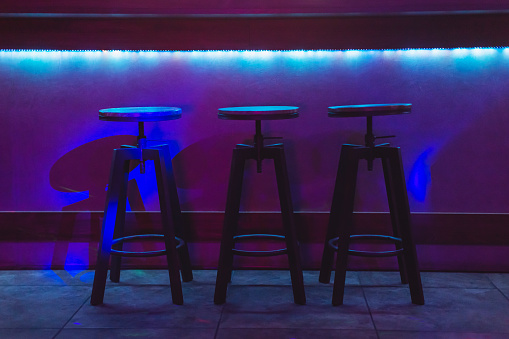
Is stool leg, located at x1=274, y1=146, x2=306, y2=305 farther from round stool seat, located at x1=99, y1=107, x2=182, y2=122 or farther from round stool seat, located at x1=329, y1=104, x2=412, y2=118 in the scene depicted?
round stool seat, located at x1=99, y1=107, x2=182, y2=122

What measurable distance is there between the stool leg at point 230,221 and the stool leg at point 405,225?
0.72m

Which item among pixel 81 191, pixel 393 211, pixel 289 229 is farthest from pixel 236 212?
pixel 81 191

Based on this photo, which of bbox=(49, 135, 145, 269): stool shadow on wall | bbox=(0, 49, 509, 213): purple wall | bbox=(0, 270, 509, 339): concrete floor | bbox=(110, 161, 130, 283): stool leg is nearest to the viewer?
bbox=(0, 270, 509, 339): concrete floor

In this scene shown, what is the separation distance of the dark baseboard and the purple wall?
7 cm

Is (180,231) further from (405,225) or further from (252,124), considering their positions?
(405,225)

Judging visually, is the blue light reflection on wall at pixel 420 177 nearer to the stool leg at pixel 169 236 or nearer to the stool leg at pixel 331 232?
the stool leg at pixel 331 232

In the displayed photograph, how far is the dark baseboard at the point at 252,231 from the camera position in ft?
11.6

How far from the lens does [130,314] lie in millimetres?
2918

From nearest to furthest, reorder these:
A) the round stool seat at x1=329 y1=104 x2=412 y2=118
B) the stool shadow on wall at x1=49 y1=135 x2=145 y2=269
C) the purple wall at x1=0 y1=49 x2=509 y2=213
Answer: the round stool seat at x1=329 y1=104 x2=412 y2=118 < the purple wall at x1=0 y1=49 x2=509 y2=213 < the stool shadow on wall at x1=49 y1=135 x2=145 y2=269

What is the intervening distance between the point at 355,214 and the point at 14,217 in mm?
1965

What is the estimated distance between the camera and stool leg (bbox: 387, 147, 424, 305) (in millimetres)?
3014

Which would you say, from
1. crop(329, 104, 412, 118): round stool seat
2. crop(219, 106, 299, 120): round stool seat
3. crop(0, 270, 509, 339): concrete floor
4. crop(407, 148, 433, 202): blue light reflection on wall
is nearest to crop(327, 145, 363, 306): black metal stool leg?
crop(0, 270, 509, 339): concrete floor

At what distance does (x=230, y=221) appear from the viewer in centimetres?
304

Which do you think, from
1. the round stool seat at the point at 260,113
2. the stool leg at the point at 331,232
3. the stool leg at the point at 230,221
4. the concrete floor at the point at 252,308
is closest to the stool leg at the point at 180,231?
the concrete floor at the point at 252,308
